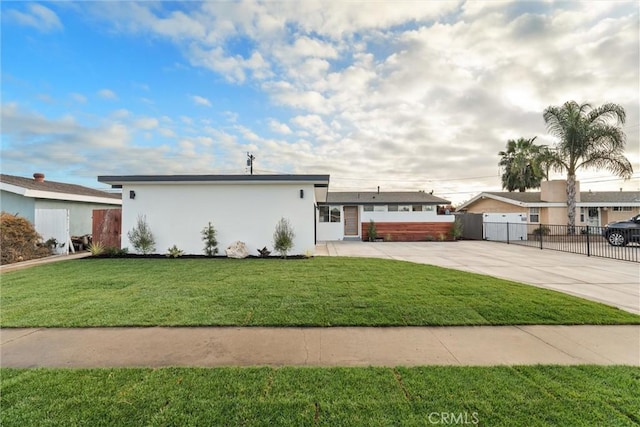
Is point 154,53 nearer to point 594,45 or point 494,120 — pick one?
point 594,45

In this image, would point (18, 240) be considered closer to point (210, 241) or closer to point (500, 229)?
point (210, 241)

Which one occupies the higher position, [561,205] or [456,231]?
[561,205]

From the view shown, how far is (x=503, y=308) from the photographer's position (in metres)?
4.49

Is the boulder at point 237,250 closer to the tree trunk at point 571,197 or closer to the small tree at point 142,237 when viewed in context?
the small tree at point 142,237

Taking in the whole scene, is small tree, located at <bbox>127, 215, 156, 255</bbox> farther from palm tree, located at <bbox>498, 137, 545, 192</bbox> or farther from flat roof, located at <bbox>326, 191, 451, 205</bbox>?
palm tree, located at <bbox>498, 137, 545, 192</bbox>

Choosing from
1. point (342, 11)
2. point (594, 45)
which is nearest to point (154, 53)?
point (342, 11)

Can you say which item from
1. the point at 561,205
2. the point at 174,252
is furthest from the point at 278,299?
the point at 561,205

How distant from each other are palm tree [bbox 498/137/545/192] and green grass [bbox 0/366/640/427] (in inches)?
1102

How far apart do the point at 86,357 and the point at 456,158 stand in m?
26.3

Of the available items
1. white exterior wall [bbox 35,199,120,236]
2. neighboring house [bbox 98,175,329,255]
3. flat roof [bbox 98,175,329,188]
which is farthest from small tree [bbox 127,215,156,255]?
white exterior wall [bbox 35,199,120,236]

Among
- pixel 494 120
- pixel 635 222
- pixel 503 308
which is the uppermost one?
pixel 494 120

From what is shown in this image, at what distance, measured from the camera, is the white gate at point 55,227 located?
37.1 ft

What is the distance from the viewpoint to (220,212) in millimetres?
10531

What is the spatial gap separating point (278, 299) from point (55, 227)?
12.2m
